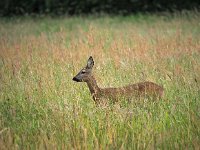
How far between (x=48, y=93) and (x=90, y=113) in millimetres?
1128

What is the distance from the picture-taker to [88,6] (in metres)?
20.8

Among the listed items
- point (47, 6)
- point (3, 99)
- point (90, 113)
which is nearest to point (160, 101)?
point (90, 113)

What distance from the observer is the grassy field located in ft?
14.6

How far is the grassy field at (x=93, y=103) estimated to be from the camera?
4448 millimetres

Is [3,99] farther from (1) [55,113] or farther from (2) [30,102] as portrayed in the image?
(1) [55,113]

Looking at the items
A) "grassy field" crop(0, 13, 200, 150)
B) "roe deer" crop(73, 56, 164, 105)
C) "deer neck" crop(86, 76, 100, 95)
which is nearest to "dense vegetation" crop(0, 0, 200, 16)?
"grassy field" crop(0, 13, 200, 150)

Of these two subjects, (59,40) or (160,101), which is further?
(59,40)

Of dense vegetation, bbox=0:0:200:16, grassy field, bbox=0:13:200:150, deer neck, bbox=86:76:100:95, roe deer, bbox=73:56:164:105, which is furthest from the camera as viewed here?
dense vegetation, bbox=0:0:200:16

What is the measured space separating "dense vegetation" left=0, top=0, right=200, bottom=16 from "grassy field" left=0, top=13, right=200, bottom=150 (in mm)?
10256

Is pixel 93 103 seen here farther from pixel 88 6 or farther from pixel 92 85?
pixel 88 6

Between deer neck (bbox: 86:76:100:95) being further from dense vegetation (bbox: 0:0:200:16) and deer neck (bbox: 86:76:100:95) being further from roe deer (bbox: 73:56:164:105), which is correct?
dense vegetation (bbox: 0:0:200:16)

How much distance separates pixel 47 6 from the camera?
2095 centimetres

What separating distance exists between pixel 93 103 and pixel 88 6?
15346 mm

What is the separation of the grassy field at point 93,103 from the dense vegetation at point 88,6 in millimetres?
10256
